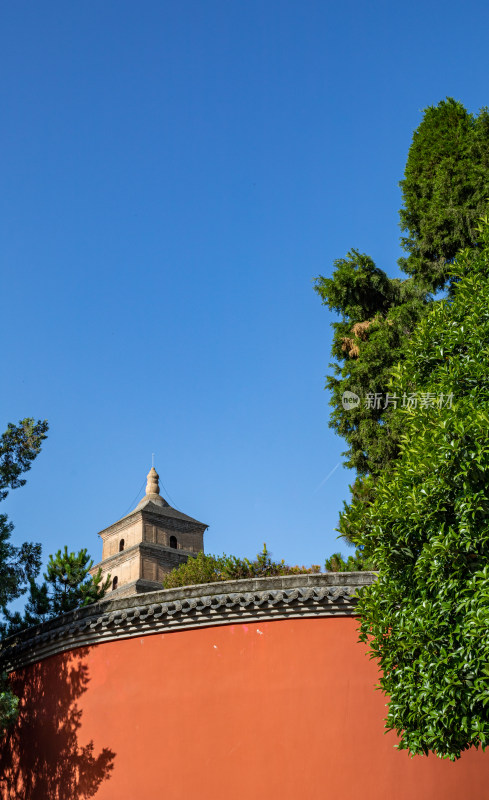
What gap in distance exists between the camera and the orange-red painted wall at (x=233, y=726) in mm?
8086

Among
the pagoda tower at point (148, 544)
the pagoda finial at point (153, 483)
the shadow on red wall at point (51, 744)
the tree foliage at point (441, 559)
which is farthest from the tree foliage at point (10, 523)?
the pagoda finial at point (153, 483)

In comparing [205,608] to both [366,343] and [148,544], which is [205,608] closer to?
[366,343]

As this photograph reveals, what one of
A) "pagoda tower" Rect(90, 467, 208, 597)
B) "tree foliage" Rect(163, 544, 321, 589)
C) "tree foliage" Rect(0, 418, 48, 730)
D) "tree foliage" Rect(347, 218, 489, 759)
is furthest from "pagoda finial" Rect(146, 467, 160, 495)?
"tree foliage" Rect(347, 218, 489, 759)

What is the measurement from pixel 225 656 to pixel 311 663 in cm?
98

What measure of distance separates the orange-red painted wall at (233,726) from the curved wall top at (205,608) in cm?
13

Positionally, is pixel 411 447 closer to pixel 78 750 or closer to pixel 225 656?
pixel 225 656

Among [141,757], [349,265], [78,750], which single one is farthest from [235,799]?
[349,265]

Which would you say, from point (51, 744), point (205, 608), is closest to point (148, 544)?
point (51, 744)

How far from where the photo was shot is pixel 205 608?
29.5 feet

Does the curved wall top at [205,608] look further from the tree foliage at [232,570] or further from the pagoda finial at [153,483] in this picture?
the pagoda finial at [153,483]

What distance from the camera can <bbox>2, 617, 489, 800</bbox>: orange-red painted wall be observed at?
26.5 ft

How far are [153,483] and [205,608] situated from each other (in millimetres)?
24289

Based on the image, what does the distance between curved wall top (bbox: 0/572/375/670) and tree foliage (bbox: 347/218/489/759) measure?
1.56 meters

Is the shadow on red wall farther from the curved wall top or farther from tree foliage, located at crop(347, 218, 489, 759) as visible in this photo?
tree foliage, located at crop(347, 218, 489, 759)
